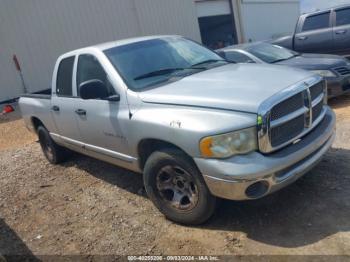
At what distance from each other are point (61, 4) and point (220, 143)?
1346cm

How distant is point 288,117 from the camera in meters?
3.37

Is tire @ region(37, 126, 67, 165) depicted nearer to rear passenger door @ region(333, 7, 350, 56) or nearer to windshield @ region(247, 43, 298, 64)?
windshield @ region(247, 43, 298, 64)

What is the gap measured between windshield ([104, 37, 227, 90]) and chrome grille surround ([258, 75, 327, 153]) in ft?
4.05

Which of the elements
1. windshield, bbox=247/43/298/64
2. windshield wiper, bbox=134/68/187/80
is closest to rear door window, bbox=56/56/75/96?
windshield wiper, bbox=134/68/187/80

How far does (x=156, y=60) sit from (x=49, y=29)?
11.5 meters

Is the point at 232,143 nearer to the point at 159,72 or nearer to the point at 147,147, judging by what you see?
the point at 147,147

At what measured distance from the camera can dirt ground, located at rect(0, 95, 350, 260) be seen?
3.36 m

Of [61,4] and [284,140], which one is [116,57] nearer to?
[284,140]

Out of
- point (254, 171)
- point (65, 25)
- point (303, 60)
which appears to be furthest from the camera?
point (65, 25)

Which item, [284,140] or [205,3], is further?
[205,3]

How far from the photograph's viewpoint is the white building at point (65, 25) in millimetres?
13930

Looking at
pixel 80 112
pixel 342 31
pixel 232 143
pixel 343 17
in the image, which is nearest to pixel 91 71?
pixel 80 112

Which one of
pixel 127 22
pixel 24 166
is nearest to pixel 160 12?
pixel 127 22

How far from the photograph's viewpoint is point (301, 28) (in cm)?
1080
